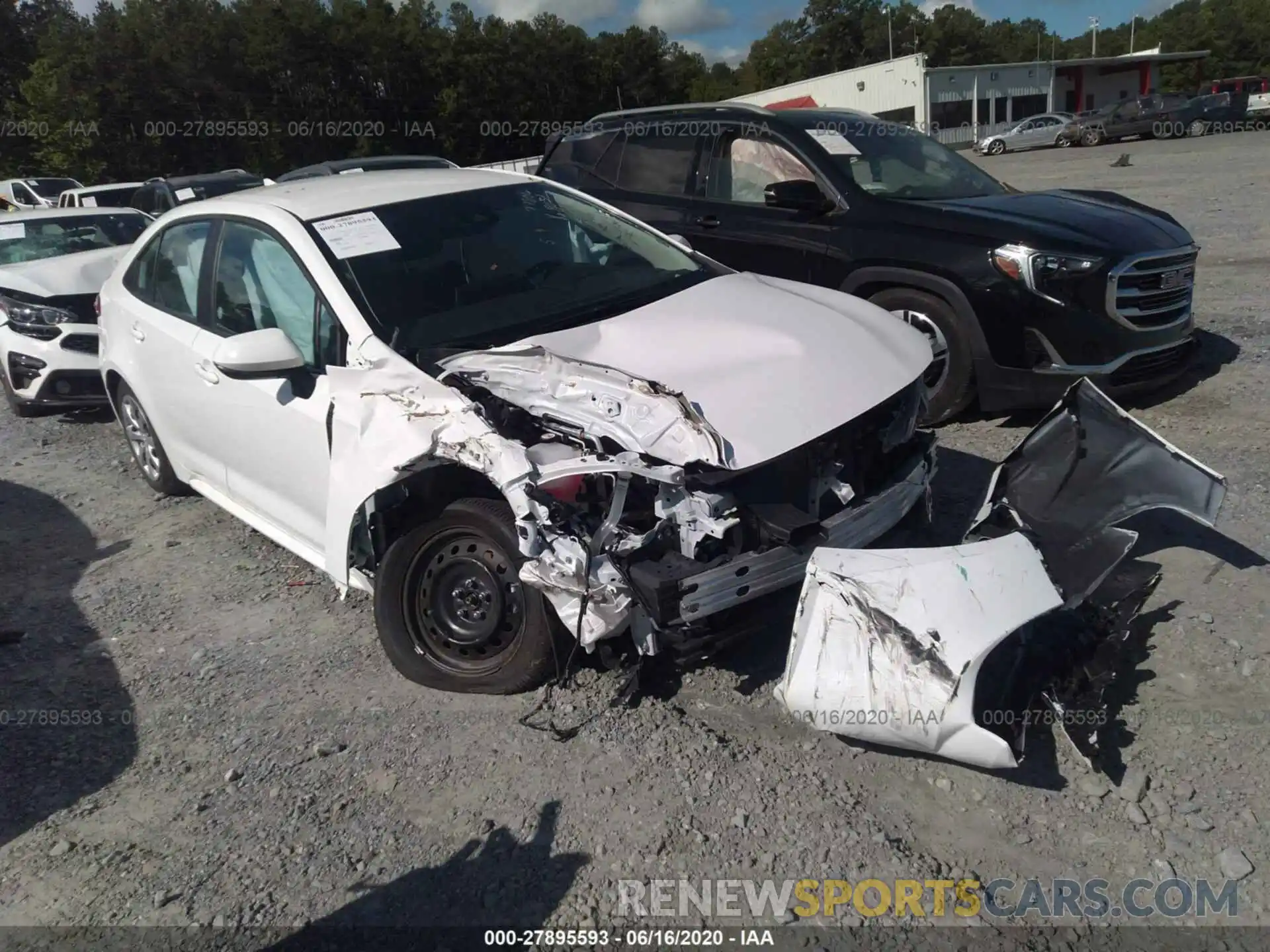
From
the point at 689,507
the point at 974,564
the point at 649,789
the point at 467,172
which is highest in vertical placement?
the point at 467,172

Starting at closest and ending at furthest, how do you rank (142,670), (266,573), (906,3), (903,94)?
1. (142,670)
2. (266,573)
3. (903,94)
4. (906,3)

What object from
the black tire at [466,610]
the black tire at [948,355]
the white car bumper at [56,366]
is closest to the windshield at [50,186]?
the white car bumper at [56,366]

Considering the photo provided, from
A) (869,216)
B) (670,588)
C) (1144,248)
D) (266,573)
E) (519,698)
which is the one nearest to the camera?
(670,588)

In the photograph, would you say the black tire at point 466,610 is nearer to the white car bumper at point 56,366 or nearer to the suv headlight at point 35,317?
the white car bumper at point 56,366

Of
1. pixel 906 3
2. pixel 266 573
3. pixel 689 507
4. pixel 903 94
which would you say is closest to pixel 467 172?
pixel 266 573

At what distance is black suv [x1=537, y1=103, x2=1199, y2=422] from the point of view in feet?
16.9

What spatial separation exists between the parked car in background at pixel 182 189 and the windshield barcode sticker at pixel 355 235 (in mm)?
12217

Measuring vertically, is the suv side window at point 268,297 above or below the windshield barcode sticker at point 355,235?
below

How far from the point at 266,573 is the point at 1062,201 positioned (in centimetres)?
511

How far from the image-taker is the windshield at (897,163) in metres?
5.99

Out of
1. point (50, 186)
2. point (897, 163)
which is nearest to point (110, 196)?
point (50, 186)

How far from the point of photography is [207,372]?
173 inches

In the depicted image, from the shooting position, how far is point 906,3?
95.2m

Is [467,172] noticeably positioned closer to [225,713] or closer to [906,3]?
[225,713]
